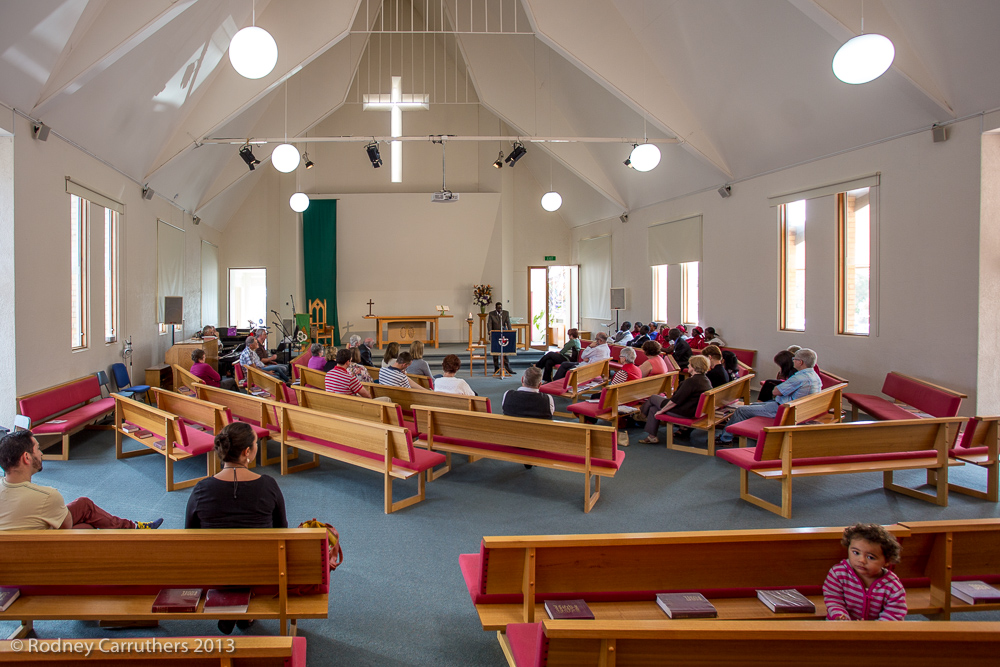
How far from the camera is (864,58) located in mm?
4152

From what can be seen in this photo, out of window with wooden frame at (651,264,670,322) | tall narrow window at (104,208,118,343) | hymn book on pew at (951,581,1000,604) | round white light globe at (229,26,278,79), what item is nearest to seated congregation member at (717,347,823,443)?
hymn book on pew at (951,581,1000,604)

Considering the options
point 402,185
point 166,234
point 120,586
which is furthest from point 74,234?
point 402,185

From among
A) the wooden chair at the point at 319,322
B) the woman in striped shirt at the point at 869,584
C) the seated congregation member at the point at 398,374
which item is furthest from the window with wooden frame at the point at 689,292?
the woman in striped shirt at the point at 869,584

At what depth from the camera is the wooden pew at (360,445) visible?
150 inches

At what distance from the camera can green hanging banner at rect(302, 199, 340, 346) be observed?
13.8m

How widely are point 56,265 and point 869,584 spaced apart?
6990 mm

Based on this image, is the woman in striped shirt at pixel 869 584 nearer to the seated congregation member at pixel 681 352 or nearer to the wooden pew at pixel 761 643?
the wooden pew at pixel 761 643

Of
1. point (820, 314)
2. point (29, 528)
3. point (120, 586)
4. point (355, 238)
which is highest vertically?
point (355, 238)

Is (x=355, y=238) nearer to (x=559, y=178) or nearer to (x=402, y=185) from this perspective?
(x=402, y=185)

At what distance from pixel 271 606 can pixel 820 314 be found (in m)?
7.22

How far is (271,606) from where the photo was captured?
2143 mm

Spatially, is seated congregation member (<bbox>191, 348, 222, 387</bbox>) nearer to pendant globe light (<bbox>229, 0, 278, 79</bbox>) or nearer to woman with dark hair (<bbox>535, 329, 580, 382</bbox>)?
pendant globe light (<bbox>229, 0, 278, 79</bbox>)

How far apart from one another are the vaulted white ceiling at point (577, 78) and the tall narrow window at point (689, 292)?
1.38m

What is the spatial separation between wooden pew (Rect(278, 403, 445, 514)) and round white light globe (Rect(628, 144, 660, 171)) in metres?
4.56
